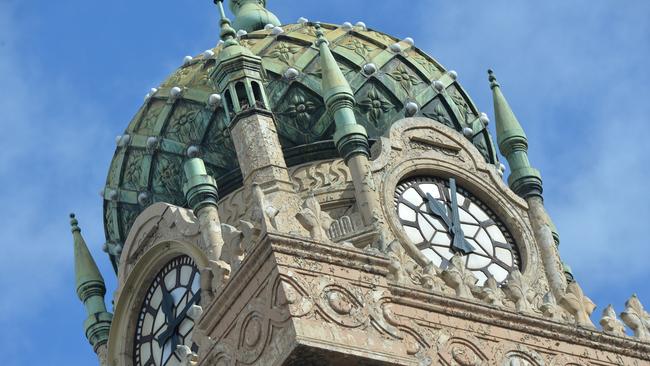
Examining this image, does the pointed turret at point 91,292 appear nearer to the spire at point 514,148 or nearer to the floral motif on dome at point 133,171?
the floral motif on dome at point 133,171

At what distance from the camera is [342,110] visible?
41.1 meters

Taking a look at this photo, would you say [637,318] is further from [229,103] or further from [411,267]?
[229,103]

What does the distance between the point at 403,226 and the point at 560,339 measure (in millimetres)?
4306

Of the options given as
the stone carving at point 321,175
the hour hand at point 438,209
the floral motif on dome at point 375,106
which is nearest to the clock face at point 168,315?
the stone carving at point 321,175

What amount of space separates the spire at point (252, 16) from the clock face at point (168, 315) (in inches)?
253

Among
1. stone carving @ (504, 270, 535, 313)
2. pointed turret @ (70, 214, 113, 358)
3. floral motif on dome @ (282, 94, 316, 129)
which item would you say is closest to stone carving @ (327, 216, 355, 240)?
floral motif on dome @ (282, 94, 316, 129)

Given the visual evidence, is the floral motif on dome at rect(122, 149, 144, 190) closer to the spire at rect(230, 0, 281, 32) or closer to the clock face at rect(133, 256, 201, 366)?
the clock face at rect(133, 256, 201, 366)

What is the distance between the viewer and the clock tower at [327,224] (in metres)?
34.7

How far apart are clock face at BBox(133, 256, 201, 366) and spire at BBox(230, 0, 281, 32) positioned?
643cm

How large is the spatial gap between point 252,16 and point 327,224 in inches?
429

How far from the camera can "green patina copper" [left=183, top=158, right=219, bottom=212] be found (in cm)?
4091

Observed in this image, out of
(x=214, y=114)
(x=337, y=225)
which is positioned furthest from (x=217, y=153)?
(x=337, y=225)

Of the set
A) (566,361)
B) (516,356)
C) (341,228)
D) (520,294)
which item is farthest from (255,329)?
(341,228)

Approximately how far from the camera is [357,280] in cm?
3484
